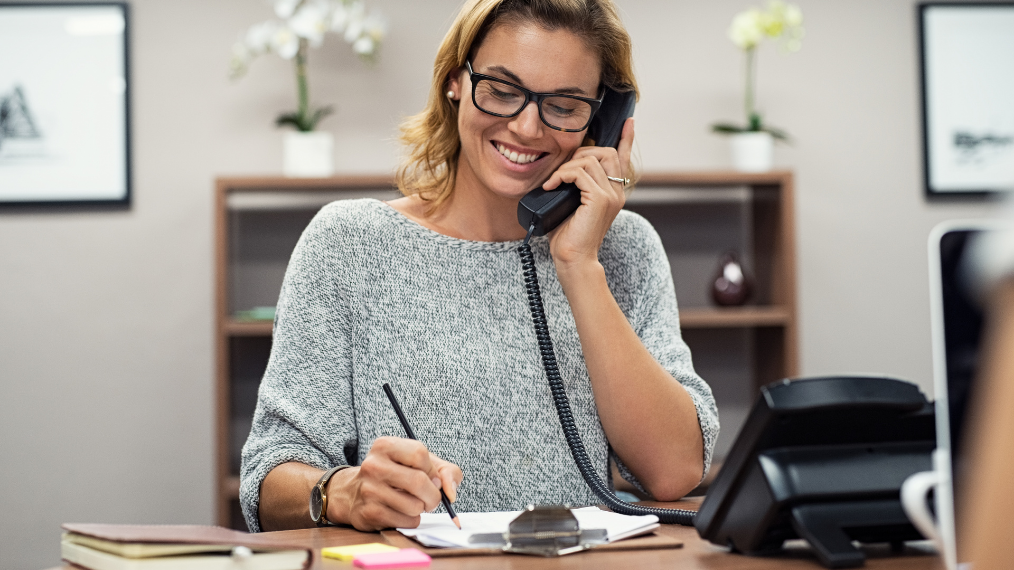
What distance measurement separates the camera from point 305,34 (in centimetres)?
262

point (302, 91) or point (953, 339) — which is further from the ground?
point (302, 91)

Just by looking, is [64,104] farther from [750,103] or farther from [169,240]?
[750,103]

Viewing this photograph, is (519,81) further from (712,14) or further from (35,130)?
(35,130)

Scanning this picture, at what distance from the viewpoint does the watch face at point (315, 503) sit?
1.01 m

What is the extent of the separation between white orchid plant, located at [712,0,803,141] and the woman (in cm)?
143

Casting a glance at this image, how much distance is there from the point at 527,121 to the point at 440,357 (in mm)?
375

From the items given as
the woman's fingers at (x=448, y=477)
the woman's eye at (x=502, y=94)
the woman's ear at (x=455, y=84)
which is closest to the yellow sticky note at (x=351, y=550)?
the woman's fingers at (x=448, y=477)

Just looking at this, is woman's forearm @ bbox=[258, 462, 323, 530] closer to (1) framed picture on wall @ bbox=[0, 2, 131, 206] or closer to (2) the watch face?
(2) the watch face

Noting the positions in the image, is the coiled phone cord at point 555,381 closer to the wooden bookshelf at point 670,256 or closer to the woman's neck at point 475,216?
the woman's neck at point 475,216

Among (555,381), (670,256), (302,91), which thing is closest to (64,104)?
(302,91)

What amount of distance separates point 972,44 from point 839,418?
110 inches

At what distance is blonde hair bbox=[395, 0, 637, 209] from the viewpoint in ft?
4.35

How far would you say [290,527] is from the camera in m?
1.11

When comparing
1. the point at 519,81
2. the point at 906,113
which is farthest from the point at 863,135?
the point at 519,81
